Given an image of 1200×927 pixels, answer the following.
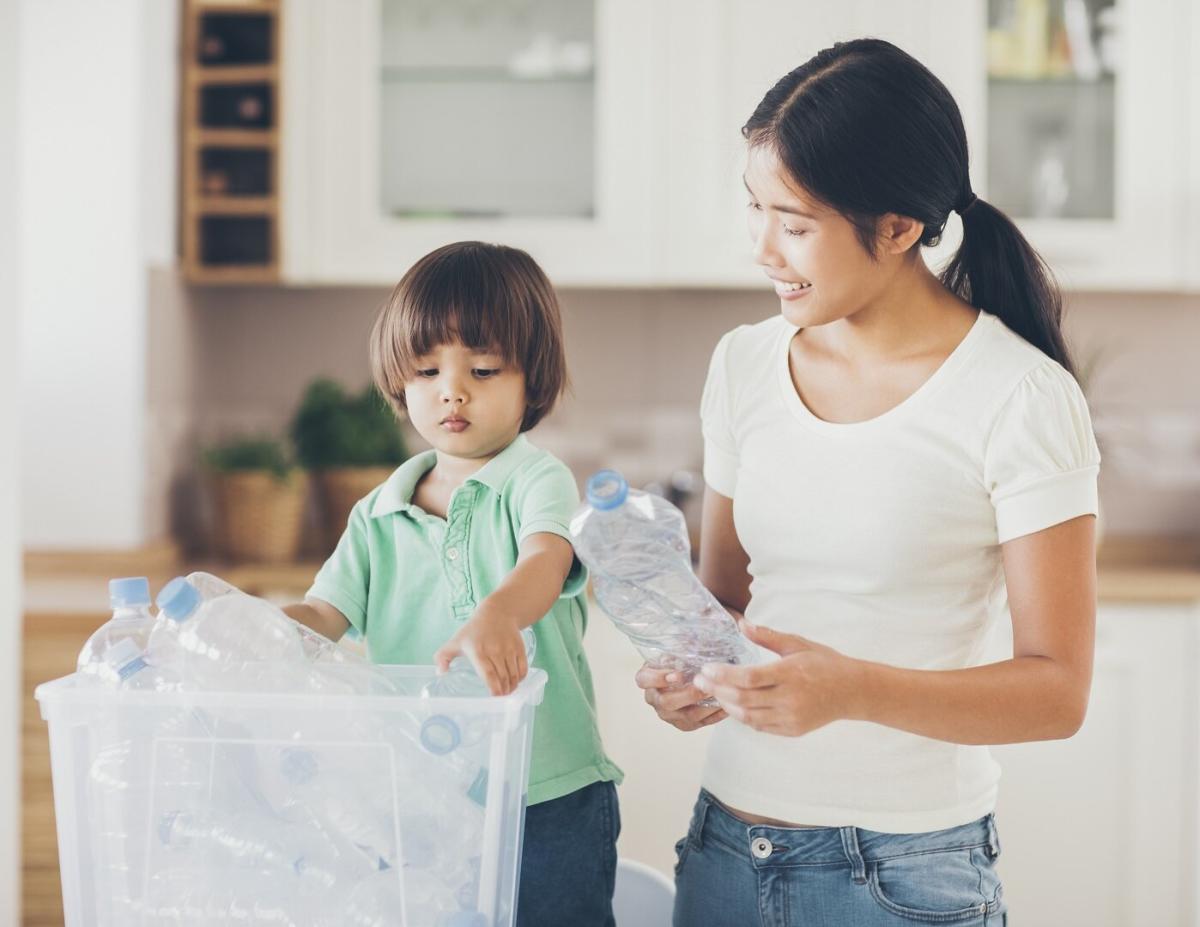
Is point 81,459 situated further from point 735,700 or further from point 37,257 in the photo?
point 735,700

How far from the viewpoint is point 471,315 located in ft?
3.37

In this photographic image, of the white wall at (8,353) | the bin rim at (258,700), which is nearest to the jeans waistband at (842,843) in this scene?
the bin rim at (258,700)

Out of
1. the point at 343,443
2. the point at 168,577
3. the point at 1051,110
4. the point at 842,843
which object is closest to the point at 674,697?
the point at 842,843

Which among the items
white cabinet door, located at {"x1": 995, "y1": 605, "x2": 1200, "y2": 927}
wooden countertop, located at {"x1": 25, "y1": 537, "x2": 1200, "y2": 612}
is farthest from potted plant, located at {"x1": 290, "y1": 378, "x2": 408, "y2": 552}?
white cabinet door, located at {"x1": 995, "y1": 605, "x2": 1200, "y2": 927}

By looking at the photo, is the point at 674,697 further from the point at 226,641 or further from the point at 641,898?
the point at 641,898

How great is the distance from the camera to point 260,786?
0.81 metres

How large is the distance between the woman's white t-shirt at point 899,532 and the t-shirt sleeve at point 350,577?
298 millimetres

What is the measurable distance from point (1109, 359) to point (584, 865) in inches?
88.8

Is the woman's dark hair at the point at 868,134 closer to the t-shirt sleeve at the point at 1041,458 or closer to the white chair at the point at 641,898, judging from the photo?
the t-shirt sleeve at the point at 1041,458

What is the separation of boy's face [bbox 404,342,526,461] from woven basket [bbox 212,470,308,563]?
1.59m

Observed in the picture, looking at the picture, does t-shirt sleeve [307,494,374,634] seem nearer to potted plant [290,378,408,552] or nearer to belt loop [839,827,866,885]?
belt loop [839,827,866,885]

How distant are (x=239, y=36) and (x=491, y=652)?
2.20 meters

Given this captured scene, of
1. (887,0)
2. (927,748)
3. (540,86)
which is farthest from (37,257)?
(927,748)

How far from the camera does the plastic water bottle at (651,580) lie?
83cm
